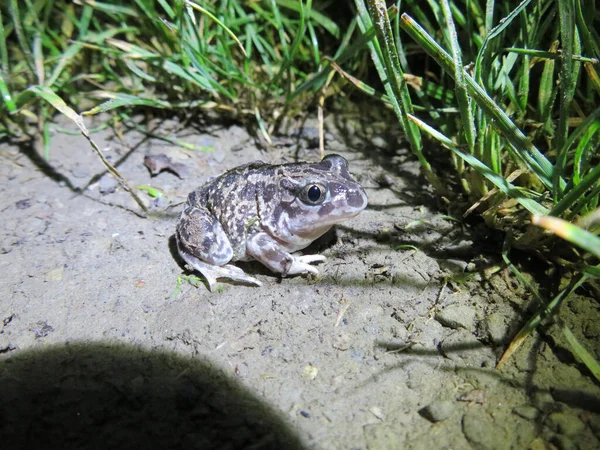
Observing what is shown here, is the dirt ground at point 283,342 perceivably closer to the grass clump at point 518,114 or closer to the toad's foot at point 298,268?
the toad's foot at point 298,268

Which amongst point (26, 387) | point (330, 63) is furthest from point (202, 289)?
point (330, 63)

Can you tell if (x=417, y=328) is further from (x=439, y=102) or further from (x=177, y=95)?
(x=177, y=95)

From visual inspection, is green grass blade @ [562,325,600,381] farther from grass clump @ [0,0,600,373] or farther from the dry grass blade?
the dry grass blade

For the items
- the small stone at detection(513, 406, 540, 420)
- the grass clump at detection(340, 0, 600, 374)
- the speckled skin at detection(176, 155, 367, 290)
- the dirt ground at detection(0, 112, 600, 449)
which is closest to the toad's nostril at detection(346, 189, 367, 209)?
the speckled skin at detection(176, 155, 367, 290)

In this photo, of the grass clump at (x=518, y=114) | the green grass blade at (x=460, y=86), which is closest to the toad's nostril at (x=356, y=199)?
the grass clump at (x=518, y=114)

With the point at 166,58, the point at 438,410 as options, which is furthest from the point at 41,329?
the point at 166,58
